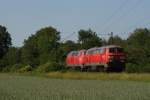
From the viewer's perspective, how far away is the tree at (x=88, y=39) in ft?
252

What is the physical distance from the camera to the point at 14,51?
309 feet

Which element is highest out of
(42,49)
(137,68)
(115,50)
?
(42,49)

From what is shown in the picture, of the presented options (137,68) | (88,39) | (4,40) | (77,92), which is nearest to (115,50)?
(137,68)

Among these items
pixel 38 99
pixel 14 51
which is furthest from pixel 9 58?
pixel 38 99

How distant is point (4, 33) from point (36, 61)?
32.1 m

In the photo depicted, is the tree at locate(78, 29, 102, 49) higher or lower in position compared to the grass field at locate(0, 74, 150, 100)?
higher

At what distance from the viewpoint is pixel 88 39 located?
78.9m

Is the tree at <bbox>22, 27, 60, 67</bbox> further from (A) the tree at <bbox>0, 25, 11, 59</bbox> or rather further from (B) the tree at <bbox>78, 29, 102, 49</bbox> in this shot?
(A) the tree at <bbox>0, 25, 11, 59</bbox>

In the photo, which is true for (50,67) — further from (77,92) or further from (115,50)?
(77,92)

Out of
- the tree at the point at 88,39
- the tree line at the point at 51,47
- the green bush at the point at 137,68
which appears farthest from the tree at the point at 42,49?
the green bush at the point at 137,68

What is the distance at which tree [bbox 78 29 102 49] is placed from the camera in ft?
252

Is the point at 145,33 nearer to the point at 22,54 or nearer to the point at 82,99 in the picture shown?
the point at 22,54

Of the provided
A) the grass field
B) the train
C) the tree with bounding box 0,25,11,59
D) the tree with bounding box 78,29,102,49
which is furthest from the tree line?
the grass field

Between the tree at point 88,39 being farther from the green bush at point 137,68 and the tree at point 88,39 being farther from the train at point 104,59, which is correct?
the green bush at point 137,68
